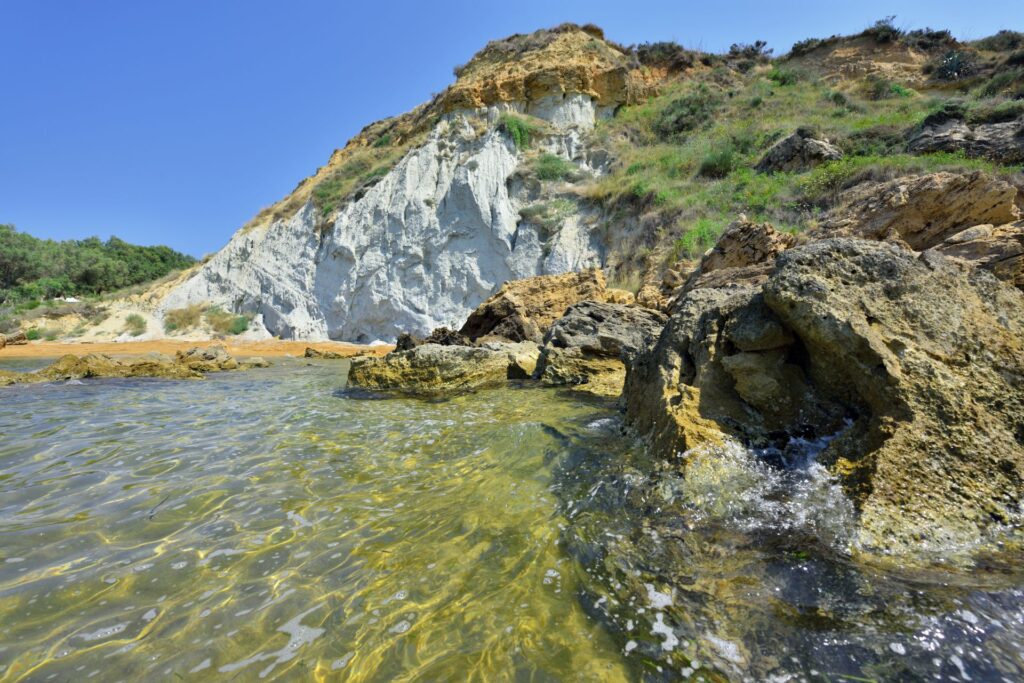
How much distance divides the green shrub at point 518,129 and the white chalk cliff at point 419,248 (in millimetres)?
264

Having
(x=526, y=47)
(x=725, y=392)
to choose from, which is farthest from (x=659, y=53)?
(x=725, y=392)

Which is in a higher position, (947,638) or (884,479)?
(884,479)

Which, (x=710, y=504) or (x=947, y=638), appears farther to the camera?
(x=710, y=504)

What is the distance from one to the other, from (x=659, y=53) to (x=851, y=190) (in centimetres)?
2296

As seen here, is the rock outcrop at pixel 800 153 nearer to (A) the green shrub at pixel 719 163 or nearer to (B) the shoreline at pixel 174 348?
(A) the green shrub at pixel 719 163

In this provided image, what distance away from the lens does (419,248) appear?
19531 millimetres

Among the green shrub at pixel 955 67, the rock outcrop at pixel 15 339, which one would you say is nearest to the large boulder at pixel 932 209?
the green shrub at pixel 955 67

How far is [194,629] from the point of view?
64.6 inches

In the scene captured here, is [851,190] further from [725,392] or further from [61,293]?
[61,293]

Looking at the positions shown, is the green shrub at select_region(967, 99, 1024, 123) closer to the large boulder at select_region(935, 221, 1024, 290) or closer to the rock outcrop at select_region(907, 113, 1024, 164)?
the rock outcrop at select_region(907, 113, 1024, 164)

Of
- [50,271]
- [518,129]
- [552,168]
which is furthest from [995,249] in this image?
[50,271]

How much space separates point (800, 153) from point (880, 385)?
13514mm

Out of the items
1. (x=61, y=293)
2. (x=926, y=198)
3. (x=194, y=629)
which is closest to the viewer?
(x=194, y=629)

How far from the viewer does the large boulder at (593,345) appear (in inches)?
264
